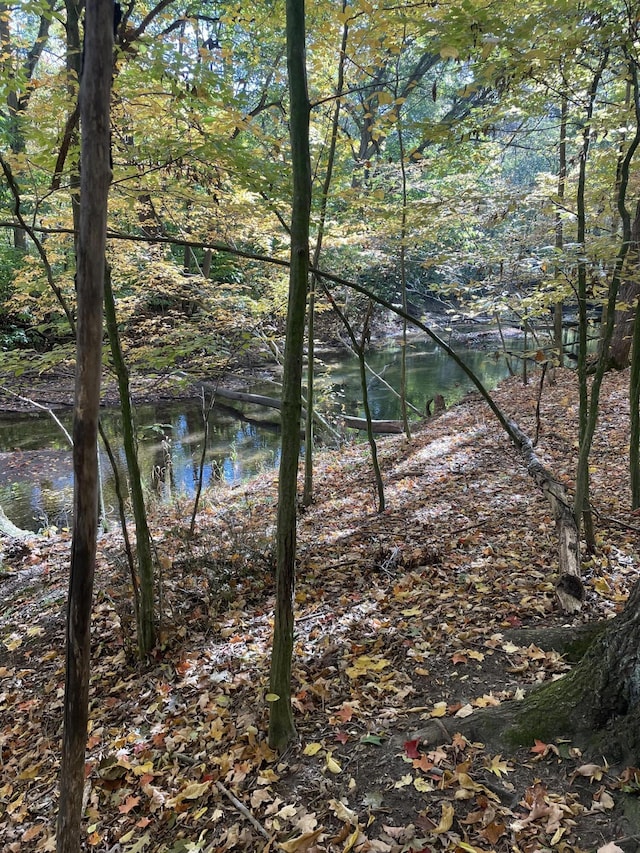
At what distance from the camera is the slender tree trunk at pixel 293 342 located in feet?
7.12

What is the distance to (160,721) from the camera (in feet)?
10.6

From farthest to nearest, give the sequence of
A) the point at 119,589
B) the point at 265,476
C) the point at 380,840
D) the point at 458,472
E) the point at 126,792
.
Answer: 1. the point at 265,476
2. the point at 458,472
3. the point at 119,589
4. the point at 126,792
5. the point at 380,840

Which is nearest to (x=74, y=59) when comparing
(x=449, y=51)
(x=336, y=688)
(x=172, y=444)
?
(x=449, y=51)

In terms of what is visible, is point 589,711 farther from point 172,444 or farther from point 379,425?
point 172,444

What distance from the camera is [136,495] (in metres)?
3.63

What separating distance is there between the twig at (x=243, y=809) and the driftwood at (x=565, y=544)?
7.32ft

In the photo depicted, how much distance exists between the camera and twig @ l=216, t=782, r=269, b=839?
2256mm

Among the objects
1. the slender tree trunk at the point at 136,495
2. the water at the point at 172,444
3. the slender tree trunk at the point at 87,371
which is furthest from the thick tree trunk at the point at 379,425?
the slender tree trunk at the point at 87,371

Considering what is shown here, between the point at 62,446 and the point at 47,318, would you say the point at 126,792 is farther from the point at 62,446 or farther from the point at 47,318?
the point at 47,318

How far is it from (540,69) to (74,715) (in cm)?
459

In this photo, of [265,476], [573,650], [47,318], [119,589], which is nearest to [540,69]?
[573,650]

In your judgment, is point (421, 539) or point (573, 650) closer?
point (573, 650)

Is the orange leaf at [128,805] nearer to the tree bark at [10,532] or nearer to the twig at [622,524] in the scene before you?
the twig at [622,524]

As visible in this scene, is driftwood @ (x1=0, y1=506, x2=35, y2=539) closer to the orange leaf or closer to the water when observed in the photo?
the water
